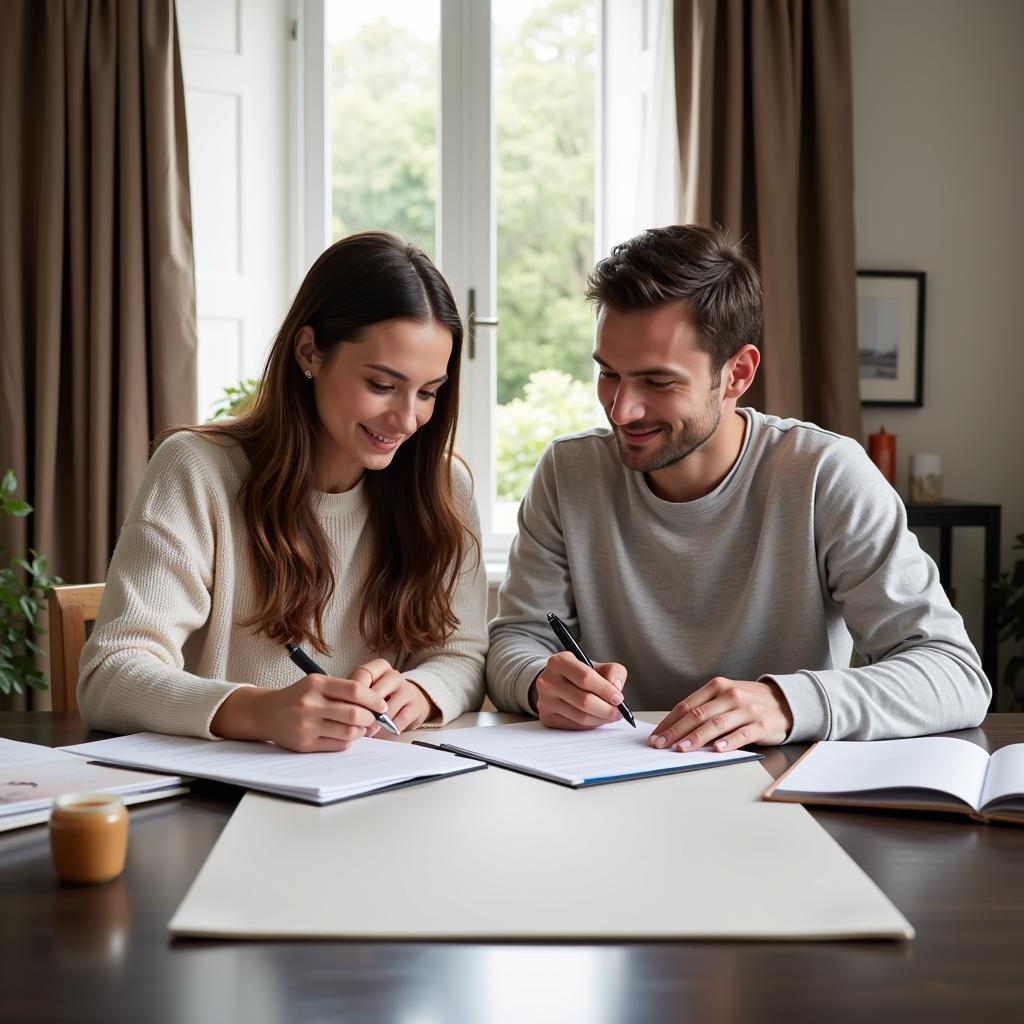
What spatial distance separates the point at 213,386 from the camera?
3.56 metres

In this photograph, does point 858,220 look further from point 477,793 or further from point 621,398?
point 477,793

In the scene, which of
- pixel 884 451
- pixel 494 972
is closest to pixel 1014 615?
pixel 884 451

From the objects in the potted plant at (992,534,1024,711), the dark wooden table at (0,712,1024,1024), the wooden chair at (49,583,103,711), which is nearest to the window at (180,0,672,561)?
the potted plant at (992,534,1024,711)

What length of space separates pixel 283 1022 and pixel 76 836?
302 mm

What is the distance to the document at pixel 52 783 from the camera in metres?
1.03

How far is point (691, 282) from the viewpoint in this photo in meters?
1.71

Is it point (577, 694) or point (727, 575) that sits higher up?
point (727, 575)

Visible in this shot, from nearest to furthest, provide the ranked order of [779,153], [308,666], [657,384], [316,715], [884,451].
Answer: [316,715] < [308,666] < [657,384] < [779,153] < [884,451]

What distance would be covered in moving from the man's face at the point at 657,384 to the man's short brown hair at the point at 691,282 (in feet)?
0.06

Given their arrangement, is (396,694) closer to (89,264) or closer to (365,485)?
(365,485)

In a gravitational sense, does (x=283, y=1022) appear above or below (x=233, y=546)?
below

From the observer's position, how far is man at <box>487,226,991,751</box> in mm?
1636

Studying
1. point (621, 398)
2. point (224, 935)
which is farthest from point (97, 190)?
point (224, 935)

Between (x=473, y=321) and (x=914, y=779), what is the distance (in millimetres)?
2794
